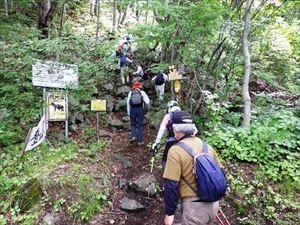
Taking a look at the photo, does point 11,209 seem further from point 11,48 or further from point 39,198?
point 11,48

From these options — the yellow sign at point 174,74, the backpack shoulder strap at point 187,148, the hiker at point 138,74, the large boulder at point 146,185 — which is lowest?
the large boulder at point 146,185

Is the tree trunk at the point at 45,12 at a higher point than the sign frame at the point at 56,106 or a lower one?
higher

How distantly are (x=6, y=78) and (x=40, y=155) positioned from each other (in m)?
2.87

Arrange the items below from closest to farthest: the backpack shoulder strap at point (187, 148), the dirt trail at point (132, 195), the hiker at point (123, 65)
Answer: the backpack shoulder strap at point (187, 148) < the dirt trail at point (132, 195) < the hiker at point (123, 65)

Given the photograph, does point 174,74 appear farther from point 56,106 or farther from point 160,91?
point 56,106

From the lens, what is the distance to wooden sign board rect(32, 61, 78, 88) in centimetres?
725

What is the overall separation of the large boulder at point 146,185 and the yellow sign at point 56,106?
9.07 ft

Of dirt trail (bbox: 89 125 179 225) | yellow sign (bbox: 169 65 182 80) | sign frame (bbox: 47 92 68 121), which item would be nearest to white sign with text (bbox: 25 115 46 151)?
sign frame (bbox: 47 92 68 121)

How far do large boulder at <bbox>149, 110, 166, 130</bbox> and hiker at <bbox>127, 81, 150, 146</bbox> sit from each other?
1.20 meters

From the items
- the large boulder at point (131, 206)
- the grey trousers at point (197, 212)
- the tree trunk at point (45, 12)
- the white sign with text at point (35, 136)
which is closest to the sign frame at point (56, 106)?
the white sign with text at point (35, 136)

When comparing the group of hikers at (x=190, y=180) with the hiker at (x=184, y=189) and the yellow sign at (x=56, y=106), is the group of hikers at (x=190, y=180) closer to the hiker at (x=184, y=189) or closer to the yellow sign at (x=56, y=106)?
the hiker at (x=184, y=189)

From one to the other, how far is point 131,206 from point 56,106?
3.47 meters

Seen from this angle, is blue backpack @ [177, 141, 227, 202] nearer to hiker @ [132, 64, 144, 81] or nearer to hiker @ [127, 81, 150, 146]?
hiker @ [127, 81, 150, 146]

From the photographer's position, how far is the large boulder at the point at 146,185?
6.14 metres
